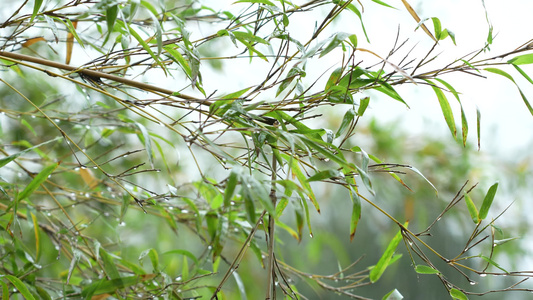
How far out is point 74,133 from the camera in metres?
→ 0.95

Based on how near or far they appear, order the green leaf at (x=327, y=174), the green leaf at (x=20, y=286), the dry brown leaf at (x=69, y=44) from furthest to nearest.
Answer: the dry brown leaf at (x=69, y=44) < the green leaf at (x=20, y=286) < the green leaf at (x=327, y=174)

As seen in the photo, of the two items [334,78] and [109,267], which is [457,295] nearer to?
[334,78]

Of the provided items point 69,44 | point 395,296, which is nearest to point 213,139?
point 69,44

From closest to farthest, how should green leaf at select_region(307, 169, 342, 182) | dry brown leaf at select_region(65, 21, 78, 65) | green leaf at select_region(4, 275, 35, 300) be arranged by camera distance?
green leaf at select_region(307, 169, 342, 182) → green leaf at select_region(4, 275, 35, 300) → dry brown leaf at select_region(65, 21, 78, 65)

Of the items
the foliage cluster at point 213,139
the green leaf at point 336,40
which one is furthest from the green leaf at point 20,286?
the green leaf at point 336,40

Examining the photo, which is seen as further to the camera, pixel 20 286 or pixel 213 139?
pixel 213 139

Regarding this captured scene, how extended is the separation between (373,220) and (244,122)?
1.19 metres

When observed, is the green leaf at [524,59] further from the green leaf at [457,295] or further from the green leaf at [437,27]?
the green leaf at [457,295]

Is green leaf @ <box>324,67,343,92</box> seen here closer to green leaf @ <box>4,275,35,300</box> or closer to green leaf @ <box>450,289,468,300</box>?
green leaf @ <box>450,289,468,300</box>

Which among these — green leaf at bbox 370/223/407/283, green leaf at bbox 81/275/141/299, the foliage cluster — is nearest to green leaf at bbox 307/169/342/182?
the foliage cluster

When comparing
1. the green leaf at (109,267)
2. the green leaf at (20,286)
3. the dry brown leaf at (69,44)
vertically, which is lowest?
the green leaf at (109,267)

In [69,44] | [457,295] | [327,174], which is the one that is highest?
[69,44]

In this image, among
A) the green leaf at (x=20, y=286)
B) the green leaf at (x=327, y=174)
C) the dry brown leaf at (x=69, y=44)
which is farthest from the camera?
the dry brown leaf at (x=69, y=44)

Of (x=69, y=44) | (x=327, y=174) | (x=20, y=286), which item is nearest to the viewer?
(x=327, y=174)
